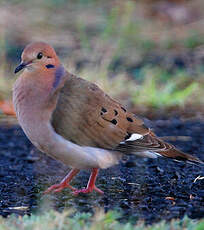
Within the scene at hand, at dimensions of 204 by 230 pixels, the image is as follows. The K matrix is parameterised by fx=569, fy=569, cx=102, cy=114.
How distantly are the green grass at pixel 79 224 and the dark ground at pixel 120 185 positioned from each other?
30 centimetres

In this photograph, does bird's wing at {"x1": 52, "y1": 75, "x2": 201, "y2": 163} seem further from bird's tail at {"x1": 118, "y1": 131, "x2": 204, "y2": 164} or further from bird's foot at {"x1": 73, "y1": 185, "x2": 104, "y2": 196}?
bird's foot at {"x1": 73, "y1": 185, "x2": 104, "y2": 196}

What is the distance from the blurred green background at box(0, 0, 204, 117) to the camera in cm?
649

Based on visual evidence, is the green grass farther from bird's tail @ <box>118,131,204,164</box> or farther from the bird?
bird's tail @ <box>118,131,204,164</box>

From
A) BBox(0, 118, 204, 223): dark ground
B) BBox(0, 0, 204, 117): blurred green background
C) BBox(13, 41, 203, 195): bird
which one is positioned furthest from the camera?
BBox(0, 0, 204, 117): blurred green background

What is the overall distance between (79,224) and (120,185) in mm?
1213

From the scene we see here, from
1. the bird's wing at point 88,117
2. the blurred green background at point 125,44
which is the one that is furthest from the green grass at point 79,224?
the blurred green background at point 125,44

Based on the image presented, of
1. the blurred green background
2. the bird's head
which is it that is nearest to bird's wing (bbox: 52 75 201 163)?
the bird's head

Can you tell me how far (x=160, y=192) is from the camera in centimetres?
412

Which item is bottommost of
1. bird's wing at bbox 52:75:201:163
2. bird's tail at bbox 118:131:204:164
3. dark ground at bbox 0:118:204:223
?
dark ground at bbox 0:118:204:223

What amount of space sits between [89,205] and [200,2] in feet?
22.6

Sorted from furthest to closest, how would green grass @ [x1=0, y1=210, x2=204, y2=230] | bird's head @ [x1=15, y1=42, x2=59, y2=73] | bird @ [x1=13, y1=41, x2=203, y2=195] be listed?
bird's head @ [x1=15, y1=42, x2=59, y2=73] → bird @ [x1=13, y1=41, x2=203, y2=195] → green grass @ [x1=0, y1=210, x2=204, y2=230]

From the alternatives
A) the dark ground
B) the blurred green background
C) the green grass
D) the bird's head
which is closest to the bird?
the bird's head

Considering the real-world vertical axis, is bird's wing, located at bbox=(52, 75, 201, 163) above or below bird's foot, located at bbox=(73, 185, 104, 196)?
above

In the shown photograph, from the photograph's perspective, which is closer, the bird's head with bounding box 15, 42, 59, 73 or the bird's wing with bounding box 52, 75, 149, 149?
the bird's wing with bounding box 52, 75, 149, 149
